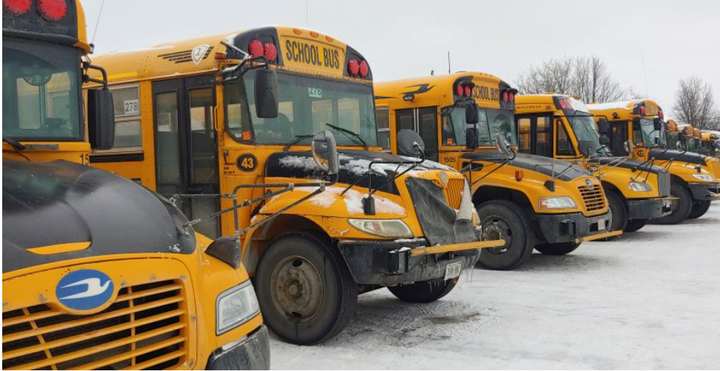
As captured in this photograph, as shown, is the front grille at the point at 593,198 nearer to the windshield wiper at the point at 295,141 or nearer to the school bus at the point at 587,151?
the school bus at the point at 587,151

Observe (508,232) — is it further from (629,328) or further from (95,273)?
(95,273)

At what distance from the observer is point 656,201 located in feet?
39.7

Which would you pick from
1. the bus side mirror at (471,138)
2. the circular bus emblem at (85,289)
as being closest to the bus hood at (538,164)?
the bus side mirror at (471,138)

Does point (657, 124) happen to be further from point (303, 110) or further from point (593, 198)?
point (303, 110)

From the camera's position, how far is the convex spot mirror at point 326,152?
14.4ft

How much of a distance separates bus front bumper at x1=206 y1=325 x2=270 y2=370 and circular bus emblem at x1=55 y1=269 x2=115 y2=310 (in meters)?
0.63

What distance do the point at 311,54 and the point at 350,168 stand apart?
1.40 metres

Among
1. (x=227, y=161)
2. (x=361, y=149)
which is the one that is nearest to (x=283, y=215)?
(x=227, y=161)

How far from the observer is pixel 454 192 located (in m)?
5.90

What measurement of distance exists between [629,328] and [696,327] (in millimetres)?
578

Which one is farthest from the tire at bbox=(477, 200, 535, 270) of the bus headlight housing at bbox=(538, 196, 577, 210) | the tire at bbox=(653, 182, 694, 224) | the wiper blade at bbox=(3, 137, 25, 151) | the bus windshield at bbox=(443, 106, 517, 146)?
the tire at bbox=(653, 182, 694, 224)

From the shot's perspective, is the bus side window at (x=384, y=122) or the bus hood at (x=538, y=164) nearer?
the bus hood at (x=538, y=164)

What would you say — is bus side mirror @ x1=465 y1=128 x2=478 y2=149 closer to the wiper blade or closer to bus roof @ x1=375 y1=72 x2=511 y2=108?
bus roof @ x1=375 y1=72 x2=511 y2=108

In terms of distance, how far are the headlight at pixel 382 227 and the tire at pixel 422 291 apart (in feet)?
5.05
